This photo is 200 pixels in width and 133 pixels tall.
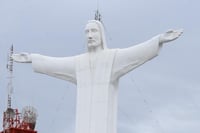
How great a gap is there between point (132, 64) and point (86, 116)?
149cm

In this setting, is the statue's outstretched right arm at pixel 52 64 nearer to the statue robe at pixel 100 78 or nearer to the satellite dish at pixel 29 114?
the statue robe at pixel 100 78

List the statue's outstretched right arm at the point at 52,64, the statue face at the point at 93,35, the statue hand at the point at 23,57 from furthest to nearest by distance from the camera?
1. the statue hand at the point at 23,57
2. the statue's outstretched right arm at the point at 52,64
3. the statue face at the point at 93,35

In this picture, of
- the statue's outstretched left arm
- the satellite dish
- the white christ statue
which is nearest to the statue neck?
the white christ statue

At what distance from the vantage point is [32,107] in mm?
32219

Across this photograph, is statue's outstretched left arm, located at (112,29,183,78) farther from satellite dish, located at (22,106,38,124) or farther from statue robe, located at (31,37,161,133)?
satellite dish, located at (22,106,38,124)

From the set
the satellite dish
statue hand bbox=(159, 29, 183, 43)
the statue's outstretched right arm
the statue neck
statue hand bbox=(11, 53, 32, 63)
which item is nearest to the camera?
statue hand bbox=(159, 29, 183, 43)

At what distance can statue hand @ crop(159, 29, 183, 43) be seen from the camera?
1452 cm

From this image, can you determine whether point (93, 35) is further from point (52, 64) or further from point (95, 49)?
point (52, 64)

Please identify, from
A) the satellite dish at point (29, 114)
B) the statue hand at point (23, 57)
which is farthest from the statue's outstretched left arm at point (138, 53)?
the satellite dish at point (29, 114)

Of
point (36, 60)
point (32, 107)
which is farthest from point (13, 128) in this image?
point (36, 60)

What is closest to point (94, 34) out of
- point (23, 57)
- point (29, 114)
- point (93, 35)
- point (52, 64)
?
point (93, 35)

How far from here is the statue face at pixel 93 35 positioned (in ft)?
51.9

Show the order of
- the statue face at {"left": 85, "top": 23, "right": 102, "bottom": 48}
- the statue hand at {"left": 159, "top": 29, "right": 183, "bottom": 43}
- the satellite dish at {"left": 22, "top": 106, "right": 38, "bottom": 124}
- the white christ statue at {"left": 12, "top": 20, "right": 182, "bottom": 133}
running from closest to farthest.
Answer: the statue hand at {"left": 159, "top": 29, "right": 183, "bottom": 43} → the white christ statue at {"left": 12, "top": 20, "right": 182, "bottom": 133} → the statue face at {"left": 85, "top": 23, "right": 102, "bottom": 48} → the satellite dish at {"left": 22, "top": 106, "right": 38, "bottom": 124}

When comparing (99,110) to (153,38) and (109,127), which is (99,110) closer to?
(109,127)
